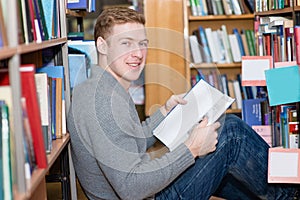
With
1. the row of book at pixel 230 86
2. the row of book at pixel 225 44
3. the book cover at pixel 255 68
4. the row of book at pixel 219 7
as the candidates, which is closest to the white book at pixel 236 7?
the row of book at pixel 219 7

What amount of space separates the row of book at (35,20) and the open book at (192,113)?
58 centimetres

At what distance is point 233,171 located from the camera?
2.28m

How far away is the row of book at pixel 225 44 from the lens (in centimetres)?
432

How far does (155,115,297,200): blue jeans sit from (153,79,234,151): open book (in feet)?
0.41

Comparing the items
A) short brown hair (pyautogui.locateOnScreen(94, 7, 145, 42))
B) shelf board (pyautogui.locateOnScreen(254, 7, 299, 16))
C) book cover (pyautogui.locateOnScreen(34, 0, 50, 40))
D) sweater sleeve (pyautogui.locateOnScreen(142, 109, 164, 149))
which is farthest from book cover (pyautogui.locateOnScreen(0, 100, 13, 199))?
shelf board (pyautogui.locateOnScreen(254, 7, 299, 16))

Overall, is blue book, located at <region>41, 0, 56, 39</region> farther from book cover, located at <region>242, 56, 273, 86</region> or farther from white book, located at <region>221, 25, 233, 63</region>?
white book, located at <region>221, 25, 233, 63</region>

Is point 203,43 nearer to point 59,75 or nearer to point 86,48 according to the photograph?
point 86,48

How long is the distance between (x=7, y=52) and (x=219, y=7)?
314cm

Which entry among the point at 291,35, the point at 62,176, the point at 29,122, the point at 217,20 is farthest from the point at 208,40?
the point at 29,122

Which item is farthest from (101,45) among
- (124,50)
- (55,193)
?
(55,193)

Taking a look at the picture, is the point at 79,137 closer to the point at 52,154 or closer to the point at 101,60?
the point at 52,154

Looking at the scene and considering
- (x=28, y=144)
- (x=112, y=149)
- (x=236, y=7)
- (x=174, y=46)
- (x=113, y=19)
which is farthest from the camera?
(x=174, y=46)

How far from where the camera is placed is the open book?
2.15 m

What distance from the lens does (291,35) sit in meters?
2.42
